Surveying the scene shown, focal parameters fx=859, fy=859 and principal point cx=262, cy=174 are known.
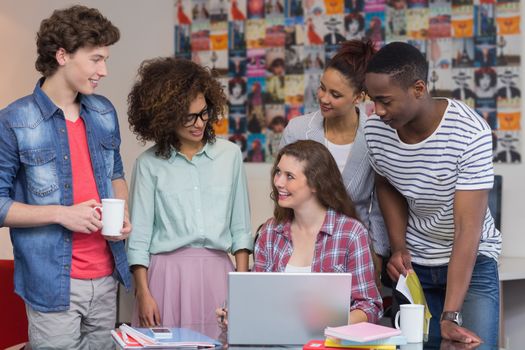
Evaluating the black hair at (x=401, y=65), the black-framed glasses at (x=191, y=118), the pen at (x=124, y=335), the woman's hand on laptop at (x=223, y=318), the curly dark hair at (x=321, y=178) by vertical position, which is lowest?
the pen at (x=124, y=335)

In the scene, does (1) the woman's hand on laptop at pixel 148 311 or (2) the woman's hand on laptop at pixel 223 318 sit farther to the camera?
(1) the woman's hand on laptop at pixel 148 311

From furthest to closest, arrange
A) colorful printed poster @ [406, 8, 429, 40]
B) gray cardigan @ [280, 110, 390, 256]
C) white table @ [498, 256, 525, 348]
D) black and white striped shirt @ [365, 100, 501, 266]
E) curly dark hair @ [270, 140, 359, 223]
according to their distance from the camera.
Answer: colorful printed poster @ [406, 8, 429, 40], white table @ [498, 256, 525, 348], gray cardigan @ [280, 110, 390, 256], curly dark hair @ [270, 140, 359, 223], black and white striped shirt @ [365, 100, 501, 266]

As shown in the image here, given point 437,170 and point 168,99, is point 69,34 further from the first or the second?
point 437,170

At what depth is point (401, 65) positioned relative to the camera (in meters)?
2.26

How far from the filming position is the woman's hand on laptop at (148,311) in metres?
2.60

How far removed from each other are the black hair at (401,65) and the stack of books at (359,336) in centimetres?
A: 67

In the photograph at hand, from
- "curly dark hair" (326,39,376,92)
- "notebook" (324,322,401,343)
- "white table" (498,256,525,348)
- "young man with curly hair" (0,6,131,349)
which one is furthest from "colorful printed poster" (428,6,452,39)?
"notebook" (324,322,401,343)

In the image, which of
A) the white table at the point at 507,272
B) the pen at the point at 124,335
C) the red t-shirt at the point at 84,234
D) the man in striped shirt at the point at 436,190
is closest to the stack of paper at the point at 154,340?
the pen at the point at 124,335

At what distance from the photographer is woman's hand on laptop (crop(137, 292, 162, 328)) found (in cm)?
260

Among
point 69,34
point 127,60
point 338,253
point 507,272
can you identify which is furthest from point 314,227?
point 127,60

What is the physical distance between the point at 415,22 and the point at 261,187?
3.52ft

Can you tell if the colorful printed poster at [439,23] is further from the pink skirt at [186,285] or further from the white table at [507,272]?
the pink skirt at [186,285]

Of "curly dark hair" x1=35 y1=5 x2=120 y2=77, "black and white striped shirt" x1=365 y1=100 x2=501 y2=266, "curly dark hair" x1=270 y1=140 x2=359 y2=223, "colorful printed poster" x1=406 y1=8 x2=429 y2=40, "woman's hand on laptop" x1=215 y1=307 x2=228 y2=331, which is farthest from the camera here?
"colorful printed poster" x1=406 y1=8 x2=429 y2=40

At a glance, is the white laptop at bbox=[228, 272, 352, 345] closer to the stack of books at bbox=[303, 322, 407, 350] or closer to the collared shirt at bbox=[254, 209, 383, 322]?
the stack of books at bbox=[303, 322, 407, 350]
